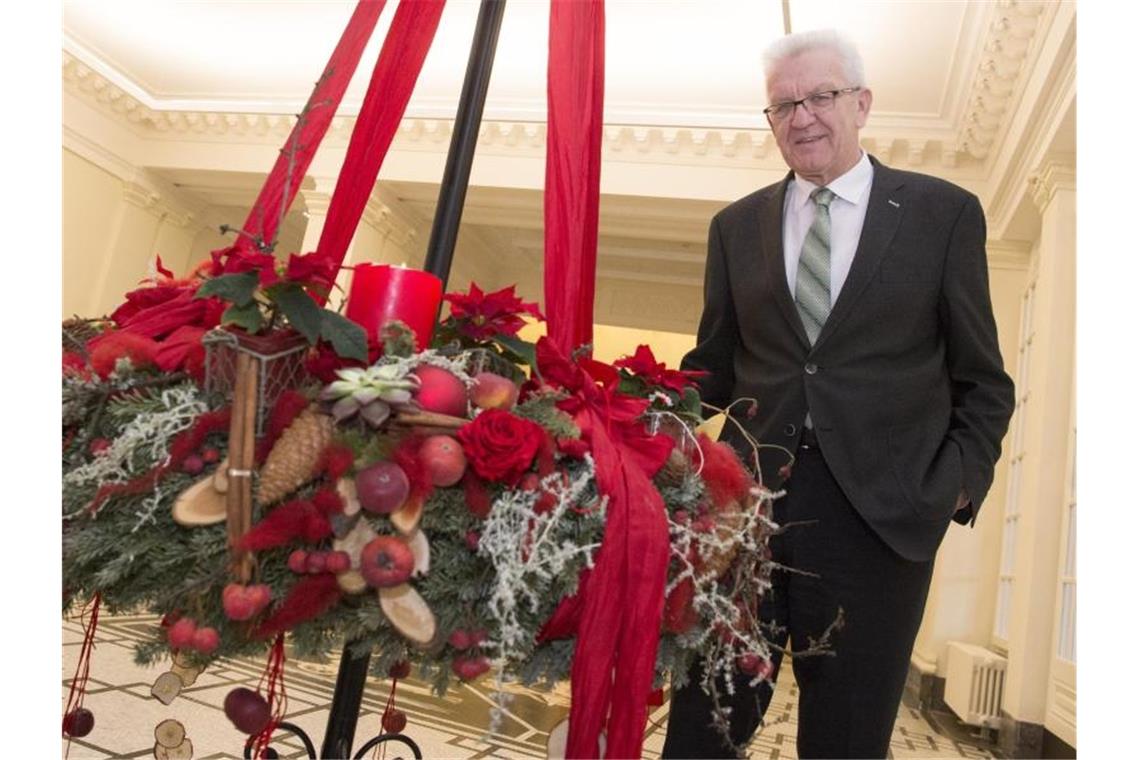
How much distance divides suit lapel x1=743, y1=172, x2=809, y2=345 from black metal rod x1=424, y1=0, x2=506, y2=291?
55cm

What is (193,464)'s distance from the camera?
729mm

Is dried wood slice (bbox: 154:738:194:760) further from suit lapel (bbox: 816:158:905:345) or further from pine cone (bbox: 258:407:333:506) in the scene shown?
suit lapel (bbox: 816:158:905:345)

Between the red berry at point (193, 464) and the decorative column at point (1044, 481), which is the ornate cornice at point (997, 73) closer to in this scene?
the decorative column at point (1044, 481)

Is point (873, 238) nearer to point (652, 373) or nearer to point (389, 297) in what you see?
point (652, 373)

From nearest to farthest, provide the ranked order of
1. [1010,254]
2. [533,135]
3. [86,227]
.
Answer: [1010,254] → [533,135] → [86,227]

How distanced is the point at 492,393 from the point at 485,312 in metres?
0.14

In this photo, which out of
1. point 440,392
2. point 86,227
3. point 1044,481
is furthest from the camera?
point 86,227

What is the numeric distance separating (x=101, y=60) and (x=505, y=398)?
7657 mm

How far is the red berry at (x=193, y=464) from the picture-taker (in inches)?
28.6

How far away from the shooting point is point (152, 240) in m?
8.74

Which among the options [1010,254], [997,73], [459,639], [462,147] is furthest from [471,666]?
[1010,254]

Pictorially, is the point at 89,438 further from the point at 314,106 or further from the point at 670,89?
the point at 670,89

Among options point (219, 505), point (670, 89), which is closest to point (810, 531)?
point (219, 505)

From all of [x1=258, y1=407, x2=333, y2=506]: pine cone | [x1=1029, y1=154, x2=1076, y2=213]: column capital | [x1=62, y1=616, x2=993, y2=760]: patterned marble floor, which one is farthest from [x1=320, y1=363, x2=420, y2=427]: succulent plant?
[x1=1029, y1=154, x2=1076, y2=213]: column capital
